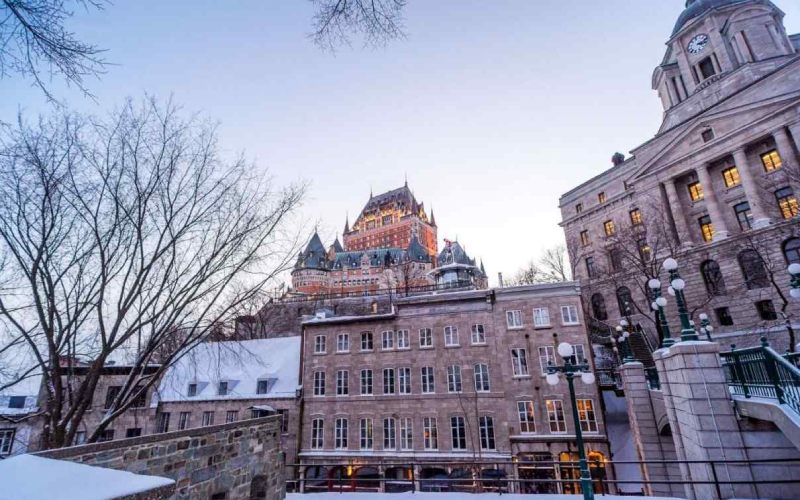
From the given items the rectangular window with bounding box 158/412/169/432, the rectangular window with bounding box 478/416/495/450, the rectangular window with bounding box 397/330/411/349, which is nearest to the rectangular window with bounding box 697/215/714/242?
the rectangular window with bounding box 478/416/495/450

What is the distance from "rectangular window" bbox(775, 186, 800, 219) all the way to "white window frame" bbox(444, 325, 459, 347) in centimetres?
2705

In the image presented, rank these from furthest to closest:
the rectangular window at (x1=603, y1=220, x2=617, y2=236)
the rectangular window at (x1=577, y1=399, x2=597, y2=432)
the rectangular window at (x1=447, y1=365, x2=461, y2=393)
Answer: the rectangular window at (x1=603, y1=220, x2=617, y2=236), the rectangular window at (x1=447, y1=365, x2=461, y2=393), the rectangular window at (x1=577, y1=399, x2=597, y2=432)

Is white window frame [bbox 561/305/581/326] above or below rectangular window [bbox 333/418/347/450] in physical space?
above

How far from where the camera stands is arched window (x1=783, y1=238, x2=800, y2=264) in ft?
82.7

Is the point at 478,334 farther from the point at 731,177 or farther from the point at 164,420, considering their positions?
the point at 731,177

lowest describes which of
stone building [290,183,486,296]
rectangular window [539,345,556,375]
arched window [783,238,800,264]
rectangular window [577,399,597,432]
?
rectangular window [577,399,597,432]

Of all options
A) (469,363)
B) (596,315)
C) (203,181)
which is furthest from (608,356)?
(203,181)

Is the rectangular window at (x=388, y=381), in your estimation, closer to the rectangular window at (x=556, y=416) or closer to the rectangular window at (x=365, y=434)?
the rectangular window at (x=365, y=434)

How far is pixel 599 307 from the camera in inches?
1489

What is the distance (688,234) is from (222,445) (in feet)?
131

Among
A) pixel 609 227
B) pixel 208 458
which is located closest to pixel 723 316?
pixel 609 227

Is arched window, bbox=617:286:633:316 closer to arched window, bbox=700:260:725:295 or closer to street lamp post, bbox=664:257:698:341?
arched window, bbox=700:260:725:295

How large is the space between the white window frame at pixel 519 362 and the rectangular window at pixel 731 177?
26.5 m

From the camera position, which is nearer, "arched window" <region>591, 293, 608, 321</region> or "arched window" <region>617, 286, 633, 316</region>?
"arched window" <region>617, 286, 633, 316</region>
